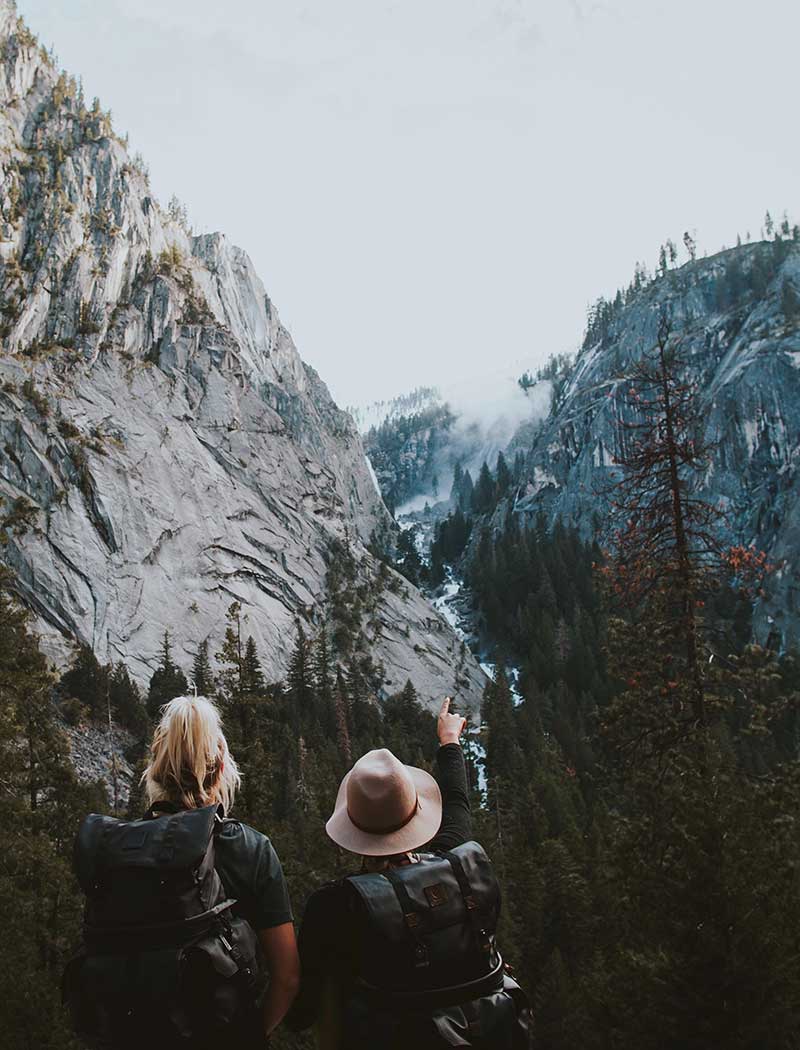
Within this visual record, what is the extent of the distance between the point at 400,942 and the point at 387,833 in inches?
16.5

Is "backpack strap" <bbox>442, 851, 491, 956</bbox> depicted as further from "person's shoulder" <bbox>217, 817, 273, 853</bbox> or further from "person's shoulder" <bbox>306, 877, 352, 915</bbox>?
"person's shoulder" <bbox>217, 817, 273, 853</bbox>

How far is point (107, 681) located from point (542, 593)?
2797 inches

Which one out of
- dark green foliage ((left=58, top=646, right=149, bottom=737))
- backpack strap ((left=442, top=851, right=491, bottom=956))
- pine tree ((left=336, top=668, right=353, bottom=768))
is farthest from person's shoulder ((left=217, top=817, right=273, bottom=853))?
dark green foliage ((left=58, top=646, right=149, bottom=737))

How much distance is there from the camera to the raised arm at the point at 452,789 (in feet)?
11.5

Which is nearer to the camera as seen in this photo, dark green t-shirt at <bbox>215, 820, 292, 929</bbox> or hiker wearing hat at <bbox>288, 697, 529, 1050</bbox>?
hiker wearing hat at <bbox>288, 697, 529, 1050</bbox>

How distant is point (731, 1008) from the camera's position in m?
7.48

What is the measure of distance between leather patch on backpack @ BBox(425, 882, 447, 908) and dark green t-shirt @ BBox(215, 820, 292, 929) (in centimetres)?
58

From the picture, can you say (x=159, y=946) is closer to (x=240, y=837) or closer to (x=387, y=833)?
(x=240, y=837)

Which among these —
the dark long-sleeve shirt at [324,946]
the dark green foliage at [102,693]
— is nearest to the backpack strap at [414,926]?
the dark long-sleeve shirt at [324,946]

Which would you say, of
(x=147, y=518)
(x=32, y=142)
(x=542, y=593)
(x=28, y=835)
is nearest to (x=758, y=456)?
(x=542, y=593)

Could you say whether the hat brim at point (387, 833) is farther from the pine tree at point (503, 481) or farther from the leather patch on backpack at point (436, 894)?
the pine tree at point (503, 481)

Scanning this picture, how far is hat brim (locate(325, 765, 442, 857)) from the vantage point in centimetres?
307

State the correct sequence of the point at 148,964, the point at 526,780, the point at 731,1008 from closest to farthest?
the point at 148,964, the point at 731,1008, the point at 526,780

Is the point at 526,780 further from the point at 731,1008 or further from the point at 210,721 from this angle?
the point at 210,721
